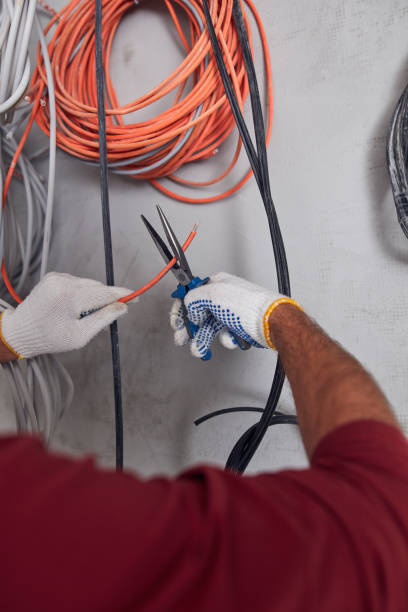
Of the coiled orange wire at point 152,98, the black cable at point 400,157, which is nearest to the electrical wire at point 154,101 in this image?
the coiled orange wire at point 152,98

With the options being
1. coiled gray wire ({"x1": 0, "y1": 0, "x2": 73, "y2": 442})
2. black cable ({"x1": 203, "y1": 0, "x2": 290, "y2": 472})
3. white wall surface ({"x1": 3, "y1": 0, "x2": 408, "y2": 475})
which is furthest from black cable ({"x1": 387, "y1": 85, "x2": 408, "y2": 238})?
coiled gray wire ({"x1": 0, "y1": 0, "x2": 73, "y2": 442})

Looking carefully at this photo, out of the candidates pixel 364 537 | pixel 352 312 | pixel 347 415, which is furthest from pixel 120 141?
pixel 364 537

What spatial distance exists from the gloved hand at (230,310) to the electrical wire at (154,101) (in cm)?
39

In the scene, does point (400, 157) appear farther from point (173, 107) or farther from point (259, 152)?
point (173, 107)

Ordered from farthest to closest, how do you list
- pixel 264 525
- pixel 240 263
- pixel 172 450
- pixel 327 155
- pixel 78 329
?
pixel 172 450
pixel 240 263
pixel 327 155
pixel 78 329
pixel 264 525

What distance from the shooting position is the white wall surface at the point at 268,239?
996 mm

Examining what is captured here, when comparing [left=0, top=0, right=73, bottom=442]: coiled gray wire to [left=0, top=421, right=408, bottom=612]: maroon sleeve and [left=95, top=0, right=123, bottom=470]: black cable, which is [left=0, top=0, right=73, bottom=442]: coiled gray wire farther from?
[left=0, top=421, right=408, bottom=612]: maroon sleeve

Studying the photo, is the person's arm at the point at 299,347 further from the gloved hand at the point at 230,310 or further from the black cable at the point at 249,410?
the black cable at the point at 249,410

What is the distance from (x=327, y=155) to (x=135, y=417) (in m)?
0.94

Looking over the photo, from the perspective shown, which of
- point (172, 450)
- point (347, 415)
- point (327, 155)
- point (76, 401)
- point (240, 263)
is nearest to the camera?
point (347, 415)

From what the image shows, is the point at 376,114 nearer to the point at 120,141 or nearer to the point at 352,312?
the point at 352,312

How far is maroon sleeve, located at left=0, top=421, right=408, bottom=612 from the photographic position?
0.32 meters

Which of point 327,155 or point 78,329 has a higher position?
point 327,155

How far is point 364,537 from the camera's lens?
371 millimetres
